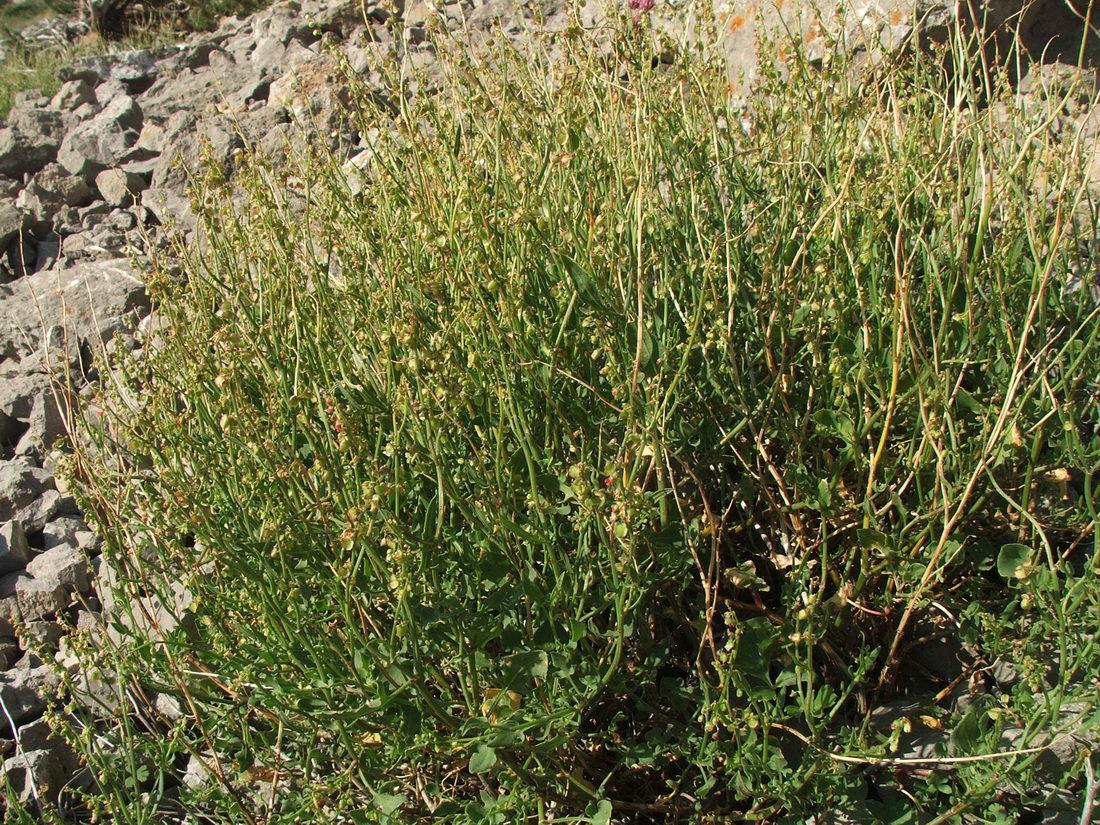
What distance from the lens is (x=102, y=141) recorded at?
4930 mm

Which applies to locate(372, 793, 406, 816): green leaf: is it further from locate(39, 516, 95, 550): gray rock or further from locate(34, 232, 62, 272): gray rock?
locate(34, 232, 62, 272): gray rock

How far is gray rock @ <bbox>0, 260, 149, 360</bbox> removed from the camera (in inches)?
144

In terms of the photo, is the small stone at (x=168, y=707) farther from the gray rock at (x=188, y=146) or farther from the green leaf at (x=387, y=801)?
the gray rock at (x=188, y=146)

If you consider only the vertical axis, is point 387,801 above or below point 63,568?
above

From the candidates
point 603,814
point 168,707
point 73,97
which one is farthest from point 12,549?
point 73,97

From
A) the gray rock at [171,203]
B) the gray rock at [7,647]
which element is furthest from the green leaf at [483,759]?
the gray rock at [171,203]

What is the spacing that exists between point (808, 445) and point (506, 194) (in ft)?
2.74

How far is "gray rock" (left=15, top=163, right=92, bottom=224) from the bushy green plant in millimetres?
2546

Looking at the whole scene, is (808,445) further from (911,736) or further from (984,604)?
(911,736)

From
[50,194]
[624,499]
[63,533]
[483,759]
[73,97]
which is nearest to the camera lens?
[624,499]

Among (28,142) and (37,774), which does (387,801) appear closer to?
(37,774)

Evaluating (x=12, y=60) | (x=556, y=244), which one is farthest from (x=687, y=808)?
(x=12, y=60)

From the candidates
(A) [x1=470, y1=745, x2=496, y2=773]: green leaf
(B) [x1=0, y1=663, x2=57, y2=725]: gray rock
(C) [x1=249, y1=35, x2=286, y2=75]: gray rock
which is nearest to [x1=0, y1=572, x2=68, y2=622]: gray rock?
(B) [x1=0, y1=663, x2=57, y2=725]: gray rock

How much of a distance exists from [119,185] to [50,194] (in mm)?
309
